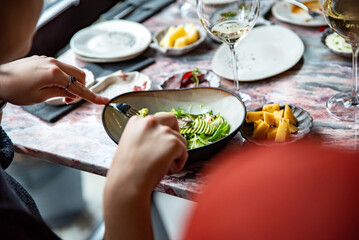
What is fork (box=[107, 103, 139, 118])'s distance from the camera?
1198 millimetres

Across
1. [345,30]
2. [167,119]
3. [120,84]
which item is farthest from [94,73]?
[345,30]

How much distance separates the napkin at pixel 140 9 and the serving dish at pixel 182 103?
2.31 ft

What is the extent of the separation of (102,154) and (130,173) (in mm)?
422

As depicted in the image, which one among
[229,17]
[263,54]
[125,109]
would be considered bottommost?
[263,54]

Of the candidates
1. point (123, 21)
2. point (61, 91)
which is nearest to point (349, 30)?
point (61, 91)

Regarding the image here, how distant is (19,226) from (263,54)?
1.06 m

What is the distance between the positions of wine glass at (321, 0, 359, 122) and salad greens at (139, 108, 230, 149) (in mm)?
308

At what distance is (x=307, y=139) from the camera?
1121mm

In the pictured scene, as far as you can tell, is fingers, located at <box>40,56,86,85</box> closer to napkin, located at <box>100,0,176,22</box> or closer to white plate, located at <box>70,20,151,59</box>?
white plate, located at <box>70,20,151,59</box>

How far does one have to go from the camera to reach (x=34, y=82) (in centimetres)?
119

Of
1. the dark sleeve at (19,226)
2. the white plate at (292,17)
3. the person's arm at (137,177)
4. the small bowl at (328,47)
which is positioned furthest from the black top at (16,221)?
the white plate at (292,17)

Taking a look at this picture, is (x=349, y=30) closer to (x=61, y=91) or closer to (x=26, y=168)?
(x=61, y=91)

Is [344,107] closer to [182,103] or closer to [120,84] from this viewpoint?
[182,103]

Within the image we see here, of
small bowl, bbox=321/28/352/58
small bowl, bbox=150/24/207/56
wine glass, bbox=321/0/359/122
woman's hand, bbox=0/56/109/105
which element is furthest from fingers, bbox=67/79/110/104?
small bowl, bbox=321/28/352/58
